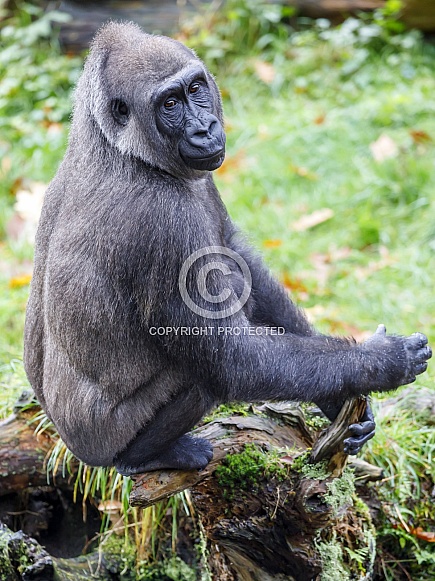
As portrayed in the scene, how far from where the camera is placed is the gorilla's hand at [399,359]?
3.58 metres

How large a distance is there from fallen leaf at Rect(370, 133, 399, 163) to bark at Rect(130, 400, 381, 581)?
420 centimetres

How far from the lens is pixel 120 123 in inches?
140

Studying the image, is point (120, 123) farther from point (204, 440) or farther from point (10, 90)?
point (10, 90)

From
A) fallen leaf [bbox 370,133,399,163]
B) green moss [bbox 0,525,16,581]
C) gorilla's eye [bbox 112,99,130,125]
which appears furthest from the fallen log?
fallen leaf [bbox 370,133,399,163]

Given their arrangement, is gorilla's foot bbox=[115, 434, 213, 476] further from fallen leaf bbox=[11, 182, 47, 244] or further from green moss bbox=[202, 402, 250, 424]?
fallen leaf bbox=[11, 182, 47, 244]

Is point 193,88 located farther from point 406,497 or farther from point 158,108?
point 406,497

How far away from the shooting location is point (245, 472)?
3863mm

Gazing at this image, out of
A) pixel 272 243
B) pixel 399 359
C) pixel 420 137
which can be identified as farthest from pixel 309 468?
pixel 420 137

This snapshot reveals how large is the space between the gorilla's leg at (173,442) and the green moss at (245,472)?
158 millimetres

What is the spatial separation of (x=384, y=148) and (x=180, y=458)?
15.8ft

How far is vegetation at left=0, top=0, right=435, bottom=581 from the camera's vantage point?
15.4ft

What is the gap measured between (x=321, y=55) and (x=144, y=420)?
638cm

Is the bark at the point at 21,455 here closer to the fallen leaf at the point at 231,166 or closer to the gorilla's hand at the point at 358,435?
the gorilla's hand at the point at 358,435

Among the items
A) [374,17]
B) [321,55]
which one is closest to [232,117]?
[321,55]
